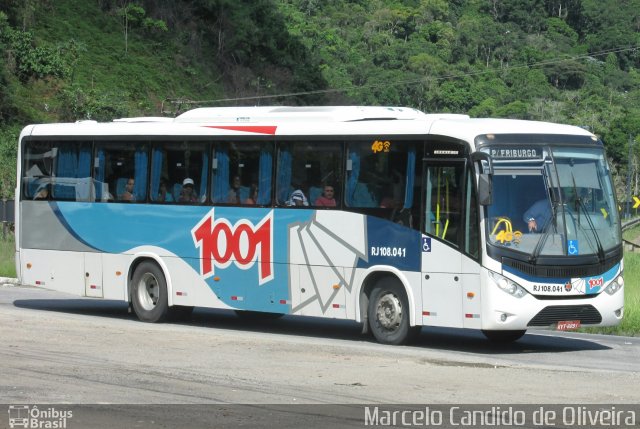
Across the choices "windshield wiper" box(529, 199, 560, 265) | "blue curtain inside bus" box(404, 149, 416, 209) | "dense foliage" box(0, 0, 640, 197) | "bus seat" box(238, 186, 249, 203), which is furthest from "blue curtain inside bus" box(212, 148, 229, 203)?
"dense foliage" box(0, 0, 640, 197)

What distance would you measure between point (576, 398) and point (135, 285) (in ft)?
33.9

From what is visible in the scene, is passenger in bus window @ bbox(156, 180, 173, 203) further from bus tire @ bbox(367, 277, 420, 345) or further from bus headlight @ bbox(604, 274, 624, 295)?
bus headlight @ bbox(604, 274, 624, 295)

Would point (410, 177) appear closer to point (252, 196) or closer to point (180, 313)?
point (252, 196)

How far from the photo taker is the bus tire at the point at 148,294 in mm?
20953

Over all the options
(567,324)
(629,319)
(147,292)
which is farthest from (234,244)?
(629,319)

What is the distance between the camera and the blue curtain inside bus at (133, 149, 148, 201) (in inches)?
829

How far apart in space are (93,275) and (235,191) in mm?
3512

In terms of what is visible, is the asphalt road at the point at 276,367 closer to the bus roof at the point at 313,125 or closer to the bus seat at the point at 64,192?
the bus seat at the point at 64,192

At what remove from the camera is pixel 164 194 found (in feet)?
68.1

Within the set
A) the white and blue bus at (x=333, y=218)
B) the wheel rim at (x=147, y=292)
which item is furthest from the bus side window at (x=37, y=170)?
the wheel rim at (x=147, y=292)

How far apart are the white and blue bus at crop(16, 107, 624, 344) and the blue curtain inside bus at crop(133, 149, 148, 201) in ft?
0.10

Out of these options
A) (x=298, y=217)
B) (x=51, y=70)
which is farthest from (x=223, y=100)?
(x=298, y=217)

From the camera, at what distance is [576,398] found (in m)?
12.5

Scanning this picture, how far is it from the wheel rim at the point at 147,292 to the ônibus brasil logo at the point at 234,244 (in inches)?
51.5
